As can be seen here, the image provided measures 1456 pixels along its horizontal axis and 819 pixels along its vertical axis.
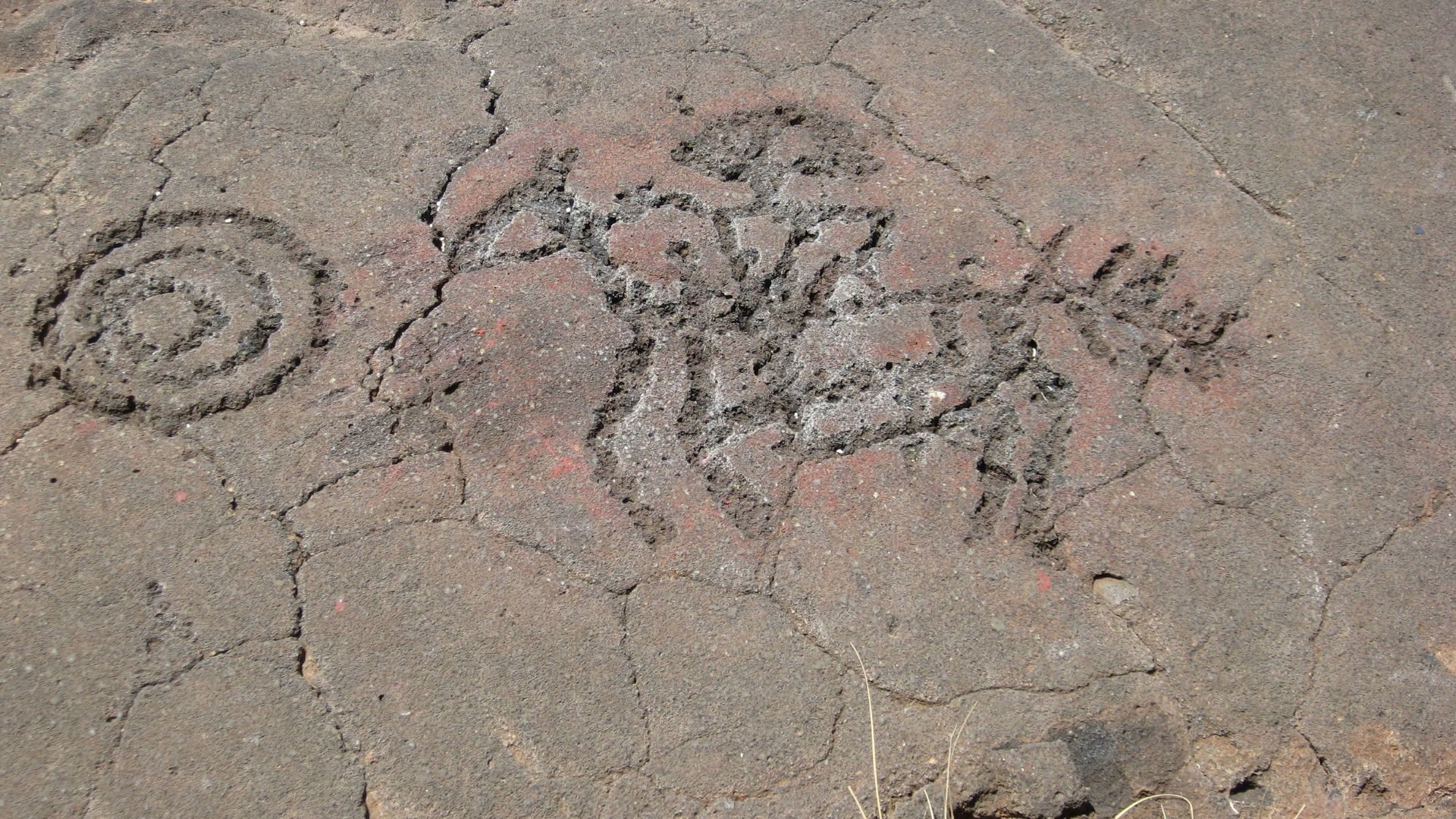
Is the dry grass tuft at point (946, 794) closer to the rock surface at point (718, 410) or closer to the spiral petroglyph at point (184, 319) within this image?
the rock surface at point (718, 410)

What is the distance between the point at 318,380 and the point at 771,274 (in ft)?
4.46

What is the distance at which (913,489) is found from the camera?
3.01 metres

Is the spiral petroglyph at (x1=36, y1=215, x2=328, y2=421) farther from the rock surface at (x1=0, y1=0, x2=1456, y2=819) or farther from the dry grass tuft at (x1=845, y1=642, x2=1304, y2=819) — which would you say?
the dry grass tuft at (x1=845, y1=642, x2=1304, y2=819)

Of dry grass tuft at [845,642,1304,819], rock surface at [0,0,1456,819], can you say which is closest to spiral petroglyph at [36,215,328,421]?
rock surface at [0,0,1456,819]

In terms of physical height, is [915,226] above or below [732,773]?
above

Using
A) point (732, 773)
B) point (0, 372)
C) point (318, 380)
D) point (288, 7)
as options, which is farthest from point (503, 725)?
point (288, 7)

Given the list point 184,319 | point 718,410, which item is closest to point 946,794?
point 718,410

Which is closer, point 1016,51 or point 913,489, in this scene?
point 913,489

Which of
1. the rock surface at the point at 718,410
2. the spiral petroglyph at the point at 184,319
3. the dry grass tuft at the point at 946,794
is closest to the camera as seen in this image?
the dry grass tuft at the point at 946,794

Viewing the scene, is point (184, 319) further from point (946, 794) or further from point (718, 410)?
point (946, 794)

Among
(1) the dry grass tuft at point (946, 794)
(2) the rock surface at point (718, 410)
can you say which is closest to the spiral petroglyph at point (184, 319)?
(2) the rock surface at point (718, 410)

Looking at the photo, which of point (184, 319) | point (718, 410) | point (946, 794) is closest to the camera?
point (946, 794)

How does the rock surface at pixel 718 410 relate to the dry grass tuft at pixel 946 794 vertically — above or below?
above

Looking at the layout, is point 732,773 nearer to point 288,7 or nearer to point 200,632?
point 200,632
